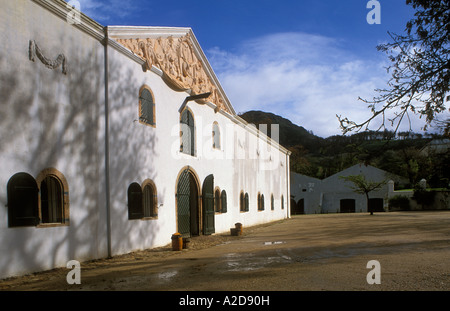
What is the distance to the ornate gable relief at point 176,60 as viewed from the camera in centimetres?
1294

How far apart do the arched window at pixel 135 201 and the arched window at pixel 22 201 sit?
3.51 metres

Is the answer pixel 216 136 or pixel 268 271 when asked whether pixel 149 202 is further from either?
pixel 216 136

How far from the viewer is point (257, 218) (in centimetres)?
2602

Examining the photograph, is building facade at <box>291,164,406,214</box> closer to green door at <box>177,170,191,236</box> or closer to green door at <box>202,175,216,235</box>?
green door at <box>202,175,216,235</box>

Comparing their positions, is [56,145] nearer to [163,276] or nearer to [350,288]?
[163,276]

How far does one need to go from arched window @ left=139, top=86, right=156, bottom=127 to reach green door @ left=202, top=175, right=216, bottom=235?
190 inches

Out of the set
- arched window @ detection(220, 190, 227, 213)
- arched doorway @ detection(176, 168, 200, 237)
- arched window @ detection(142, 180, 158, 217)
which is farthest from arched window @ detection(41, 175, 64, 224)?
arched window @ detection(220, 190, 227, 213)

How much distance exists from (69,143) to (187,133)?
6.81 metres

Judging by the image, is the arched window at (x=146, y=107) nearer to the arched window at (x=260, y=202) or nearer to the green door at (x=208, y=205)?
the green door at (x=208, y=205)

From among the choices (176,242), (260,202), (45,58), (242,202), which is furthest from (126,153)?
(260,202)

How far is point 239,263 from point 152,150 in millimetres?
5261

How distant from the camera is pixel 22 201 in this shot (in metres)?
8.06

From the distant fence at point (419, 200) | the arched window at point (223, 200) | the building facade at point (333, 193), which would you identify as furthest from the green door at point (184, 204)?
the building facade at point (333, 193)
